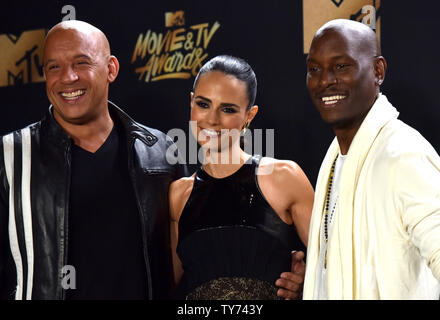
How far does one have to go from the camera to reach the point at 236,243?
2.33 meters

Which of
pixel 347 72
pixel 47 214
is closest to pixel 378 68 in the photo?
pixel 347 72

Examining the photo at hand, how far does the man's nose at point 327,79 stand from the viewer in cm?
199

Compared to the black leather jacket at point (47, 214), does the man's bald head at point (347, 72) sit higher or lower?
higher

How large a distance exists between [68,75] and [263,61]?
0.93 meters

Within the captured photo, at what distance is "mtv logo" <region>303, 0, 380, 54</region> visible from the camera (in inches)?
106

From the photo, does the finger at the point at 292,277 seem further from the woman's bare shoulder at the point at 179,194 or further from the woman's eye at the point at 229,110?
the woman's eye at the point at 229,110

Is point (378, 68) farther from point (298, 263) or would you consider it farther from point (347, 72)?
point (298, 263)

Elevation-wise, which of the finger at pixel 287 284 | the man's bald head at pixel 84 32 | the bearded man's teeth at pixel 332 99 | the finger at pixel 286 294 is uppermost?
the man's bald head at pixel 84 32

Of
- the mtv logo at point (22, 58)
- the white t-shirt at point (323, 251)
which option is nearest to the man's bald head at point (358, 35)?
the white t-shirt at point (323, 251)

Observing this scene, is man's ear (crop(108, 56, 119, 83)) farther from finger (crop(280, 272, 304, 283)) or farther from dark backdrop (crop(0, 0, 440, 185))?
finger (crop(280, 272, 304, 283))

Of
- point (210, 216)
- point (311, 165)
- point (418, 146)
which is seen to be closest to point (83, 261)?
point (210, 216)

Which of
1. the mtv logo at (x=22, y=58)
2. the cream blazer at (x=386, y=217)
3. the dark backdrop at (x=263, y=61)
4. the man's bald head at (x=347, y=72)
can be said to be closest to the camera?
the cream blazer at (x=386, y=217)

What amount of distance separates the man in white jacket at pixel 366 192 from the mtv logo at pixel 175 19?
1.22 m

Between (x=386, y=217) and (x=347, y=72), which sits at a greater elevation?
(x=347, y=72)
